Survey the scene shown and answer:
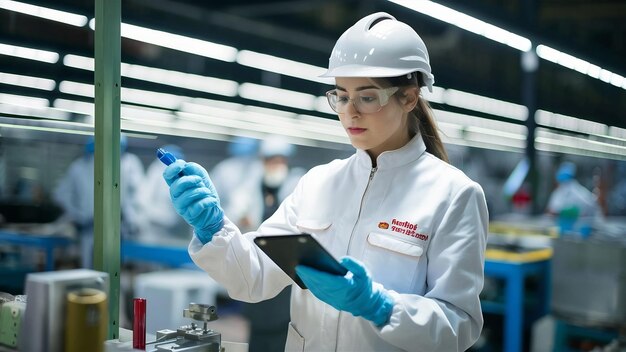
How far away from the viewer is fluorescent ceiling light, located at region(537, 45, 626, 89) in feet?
18.1

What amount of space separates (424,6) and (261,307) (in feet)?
6.77

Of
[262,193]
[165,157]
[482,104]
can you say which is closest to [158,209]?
[262,193]

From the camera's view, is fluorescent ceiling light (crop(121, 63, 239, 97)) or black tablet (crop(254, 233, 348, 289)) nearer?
black tablet (crop(254, 233, 348, 289))

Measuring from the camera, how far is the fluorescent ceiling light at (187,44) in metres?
4.68

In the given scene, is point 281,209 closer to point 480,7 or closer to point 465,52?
point 480,7

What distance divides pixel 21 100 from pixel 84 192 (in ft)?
6.17

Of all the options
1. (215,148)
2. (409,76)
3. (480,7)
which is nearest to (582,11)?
(480,7)

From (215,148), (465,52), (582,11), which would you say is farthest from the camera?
(215,148)

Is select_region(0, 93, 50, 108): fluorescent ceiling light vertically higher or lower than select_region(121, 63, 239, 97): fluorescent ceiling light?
lower

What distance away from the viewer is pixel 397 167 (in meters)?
1.39

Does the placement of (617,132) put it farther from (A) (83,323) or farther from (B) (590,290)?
(A) (83,323)

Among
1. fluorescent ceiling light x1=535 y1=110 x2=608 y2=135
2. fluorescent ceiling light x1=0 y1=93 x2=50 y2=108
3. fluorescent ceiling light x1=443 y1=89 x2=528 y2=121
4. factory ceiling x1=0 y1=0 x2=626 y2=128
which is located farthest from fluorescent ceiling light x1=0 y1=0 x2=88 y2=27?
fluorescent ceiling light x1=443 y1=89 x2=528 y2=121

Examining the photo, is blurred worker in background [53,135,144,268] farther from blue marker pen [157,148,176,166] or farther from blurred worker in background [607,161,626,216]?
blurred worker in background [607,161,626,216]

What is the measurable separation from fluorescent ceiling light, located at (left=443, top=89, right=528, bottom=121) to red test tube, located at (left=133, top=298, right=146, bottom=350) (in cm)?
766
